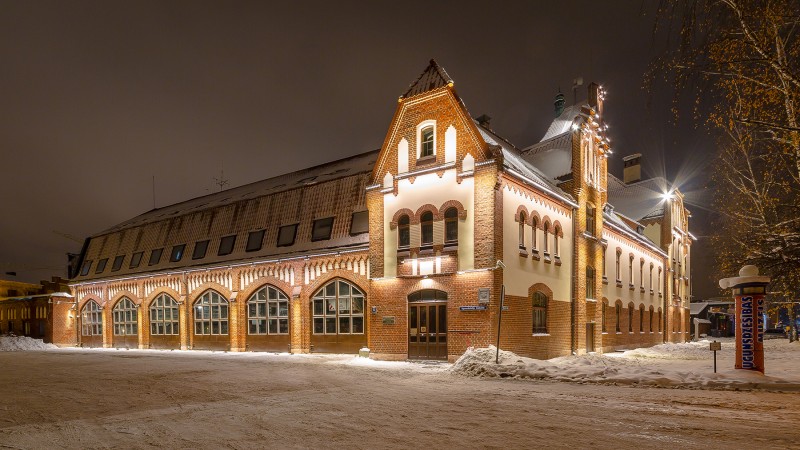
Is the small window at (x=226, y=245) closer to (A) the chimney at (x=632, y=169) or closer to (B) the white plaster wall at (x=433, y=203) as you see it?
(B) the white plaster wall at (x=433, y=203)

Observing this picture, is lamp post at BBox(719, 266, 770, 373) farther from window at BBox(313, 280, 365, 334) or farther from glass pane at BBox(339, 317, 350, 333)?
glass pane at BBox(339, 317, 350, 333)

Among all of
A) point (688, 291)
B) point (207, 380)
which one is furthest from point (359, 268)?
point (688, 291)

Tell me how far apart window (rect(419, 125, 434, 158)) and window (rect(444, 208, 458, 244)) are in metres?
2.51

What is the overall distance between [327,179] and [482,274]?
11.8 meters

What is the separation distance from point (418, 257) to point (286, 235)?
9549 mm

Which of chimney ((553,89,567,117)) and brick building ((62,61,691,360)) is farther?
chimney ((553,89,567,117))

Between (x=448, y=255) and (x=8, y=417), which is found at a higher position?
(x=448, y=255)

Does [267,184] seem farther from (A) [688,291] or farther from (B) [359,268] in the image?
(A) [688,291]

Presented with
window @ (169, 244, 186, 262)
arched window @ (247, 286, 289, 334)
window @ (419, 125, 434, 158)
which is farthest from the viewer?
window @ (169, 244, 186, 262)

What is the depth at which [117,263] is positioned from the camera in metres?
35.8

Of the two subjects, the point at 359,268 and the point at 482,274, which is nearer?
the point at 482,274

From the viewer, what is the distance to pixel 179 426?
8.15m

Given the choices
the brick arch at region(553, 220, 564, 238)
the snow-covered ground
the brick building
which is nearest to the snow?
the snow-covered ground

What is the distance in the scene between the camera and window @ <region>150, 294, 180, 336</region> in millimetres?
30250
